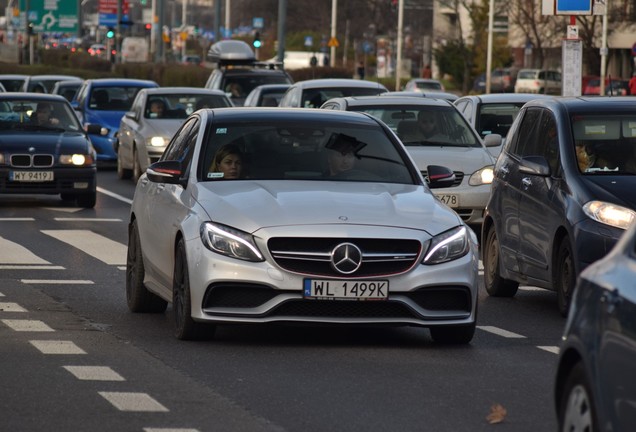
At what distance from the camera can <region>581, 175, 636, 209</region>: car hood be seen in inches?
472

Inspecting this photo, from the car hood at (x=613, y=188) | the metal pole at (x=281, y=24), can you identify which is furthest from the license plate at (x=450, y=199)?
the metal pole at (x=281, y=24)

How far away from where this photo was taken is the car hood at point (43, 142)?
76.5ft

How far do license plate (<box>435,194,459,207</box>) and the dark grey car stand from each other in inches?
529

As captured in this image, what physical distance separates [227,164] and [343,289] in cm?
170

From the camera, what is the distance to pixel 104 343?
34.5ft

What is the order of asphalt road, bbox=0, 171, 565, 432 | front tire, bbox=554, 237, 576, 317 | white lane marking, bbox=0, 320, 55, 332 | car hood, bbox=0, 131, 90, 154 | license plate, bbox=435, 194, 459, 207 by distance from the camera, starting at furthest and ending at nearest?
1. car hood, bbox=0, 131, 90, 154
2. license plate, bbox=435, 194, 459, 207
3. front tire, bbox=554, 237, 576, 317
4. white lane marking, bbox=0, 320, 55, 332
5. asphalt road, bbox=0, 171, 565, 432

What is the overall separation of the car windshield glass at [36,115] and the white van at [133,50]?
76.8m

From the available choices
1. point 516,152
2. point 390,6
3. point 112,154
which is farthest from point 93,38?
point 516,152

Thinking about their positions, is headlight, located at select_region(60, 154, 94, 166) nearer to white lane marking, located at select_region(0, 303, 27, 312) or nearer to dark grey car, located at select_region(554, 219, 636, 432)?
white lane marking, located at select_region(0, 303, 27, 312)

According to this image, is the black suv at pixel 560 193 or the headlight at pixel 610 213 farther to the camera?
the black suv at pixel 560 193

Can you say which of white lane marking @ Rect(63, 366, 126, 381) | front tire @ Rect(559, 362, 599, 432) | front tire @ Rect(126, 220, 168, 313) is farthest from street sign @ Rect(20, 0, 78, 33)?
front tire @ Rect(559, 362, 599, 432)

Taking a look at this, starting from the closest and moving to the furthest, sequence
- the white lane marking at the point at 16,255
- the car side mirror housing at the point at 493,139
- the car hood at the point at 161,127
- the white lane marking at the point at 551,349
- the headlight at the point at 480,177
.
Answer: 1. the white lane marking at the point at 551,349
2. the white lane marking at the point at 16,255
3. the car side mirror housing at the point at 493,139
4. the headlight at the point at 480,177
5. the car hood at the point at 161,127

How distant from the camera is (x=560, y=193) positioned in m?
12.6

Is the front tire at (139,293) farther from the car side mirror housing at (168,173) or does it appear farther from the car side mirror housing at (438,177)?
the car side mirror housing at (438,177)
